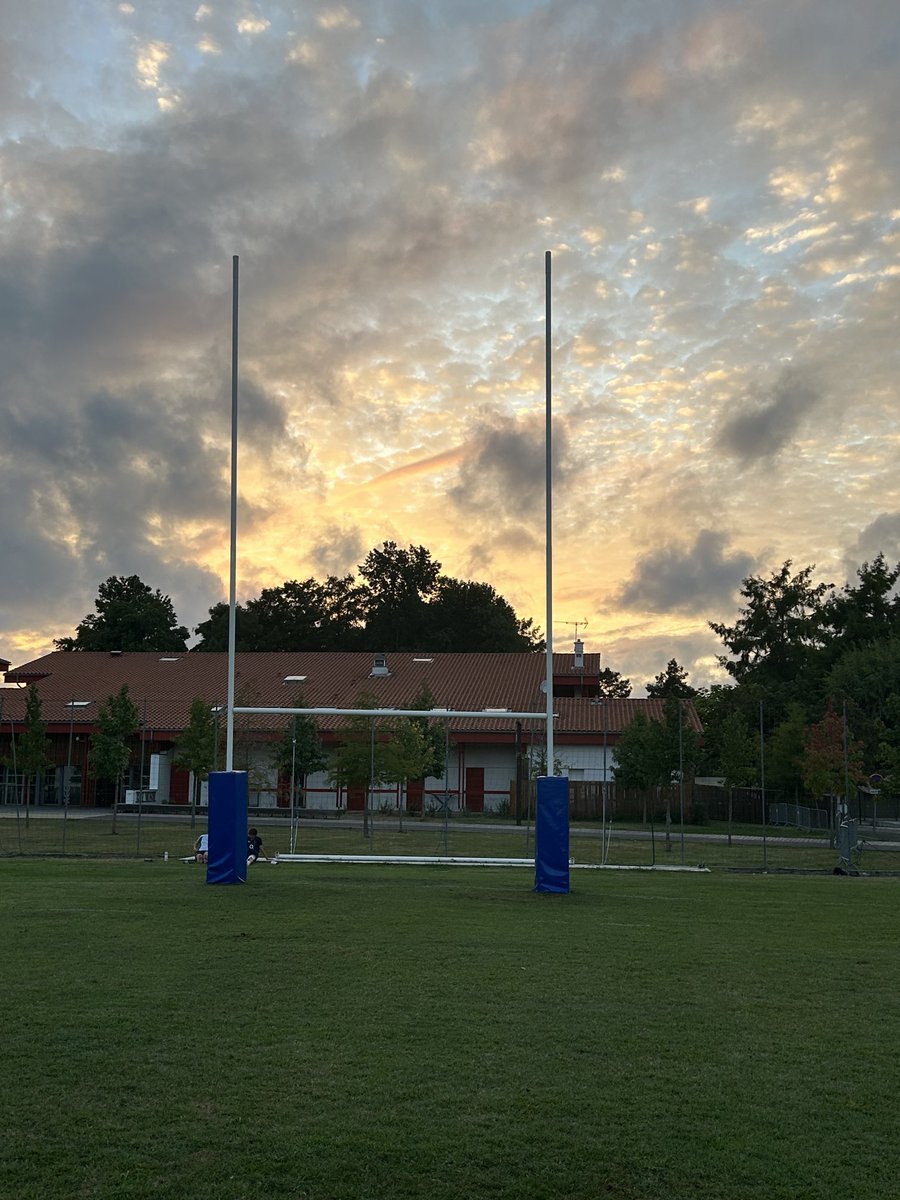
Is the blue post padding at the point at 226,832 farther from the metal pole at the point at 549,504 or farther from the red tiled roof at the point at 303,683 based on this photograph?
the red tiled roof at the point at 303,683

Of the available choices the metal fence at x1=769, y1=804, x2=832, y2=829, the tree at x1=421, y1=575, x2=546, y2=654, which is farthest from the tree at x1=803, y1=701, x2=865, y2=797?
the tree at x1=421, y1=575, x2=546, y2=654

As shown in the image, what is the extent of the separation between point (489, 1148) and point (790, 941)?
6733 mm

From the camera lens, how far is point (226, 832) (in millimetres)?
14914

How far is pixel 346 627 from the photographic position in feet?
241

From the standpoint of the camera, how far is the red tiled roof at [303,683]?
4500 cm

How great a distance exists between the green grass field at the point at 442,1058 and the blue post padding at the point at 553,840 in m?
2.99

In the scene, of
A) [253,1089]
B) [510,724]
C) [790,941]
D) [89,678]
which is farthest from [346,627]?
[253,1089]

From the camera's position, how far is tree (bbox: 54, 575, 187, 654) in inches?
2726

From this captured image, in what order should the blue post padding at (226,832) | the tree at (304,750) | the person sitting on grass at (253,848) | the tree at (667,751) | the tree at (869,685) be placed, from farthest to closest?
the tree at (869,685) → the tree at (667,751) → the tree at (304,750) → the person sitting on grass at (253,848) → the blue post padding at (226,832)

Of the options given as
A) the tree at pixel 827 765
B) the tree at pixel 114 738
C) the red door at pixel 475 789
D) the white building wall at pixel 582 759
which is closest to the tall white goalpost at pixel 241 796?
the tree at pixel 827 765

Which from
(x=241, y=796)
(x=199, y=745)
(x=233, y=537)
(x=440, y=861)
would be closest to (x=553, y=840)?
(x=440, y=861)

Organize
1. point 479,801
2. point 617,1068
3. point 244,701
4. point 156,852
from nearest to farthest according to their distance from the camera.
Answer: point 617,1068
point 156,852
point 479,801
point 244,701

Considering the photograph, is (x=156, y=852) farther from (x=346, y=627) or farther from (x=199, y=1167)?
(x=346, y=627)

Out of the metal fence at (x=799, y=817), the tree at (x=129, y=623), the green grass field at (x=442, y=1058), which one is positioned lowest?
the metal fence at (x=799, y=817)
